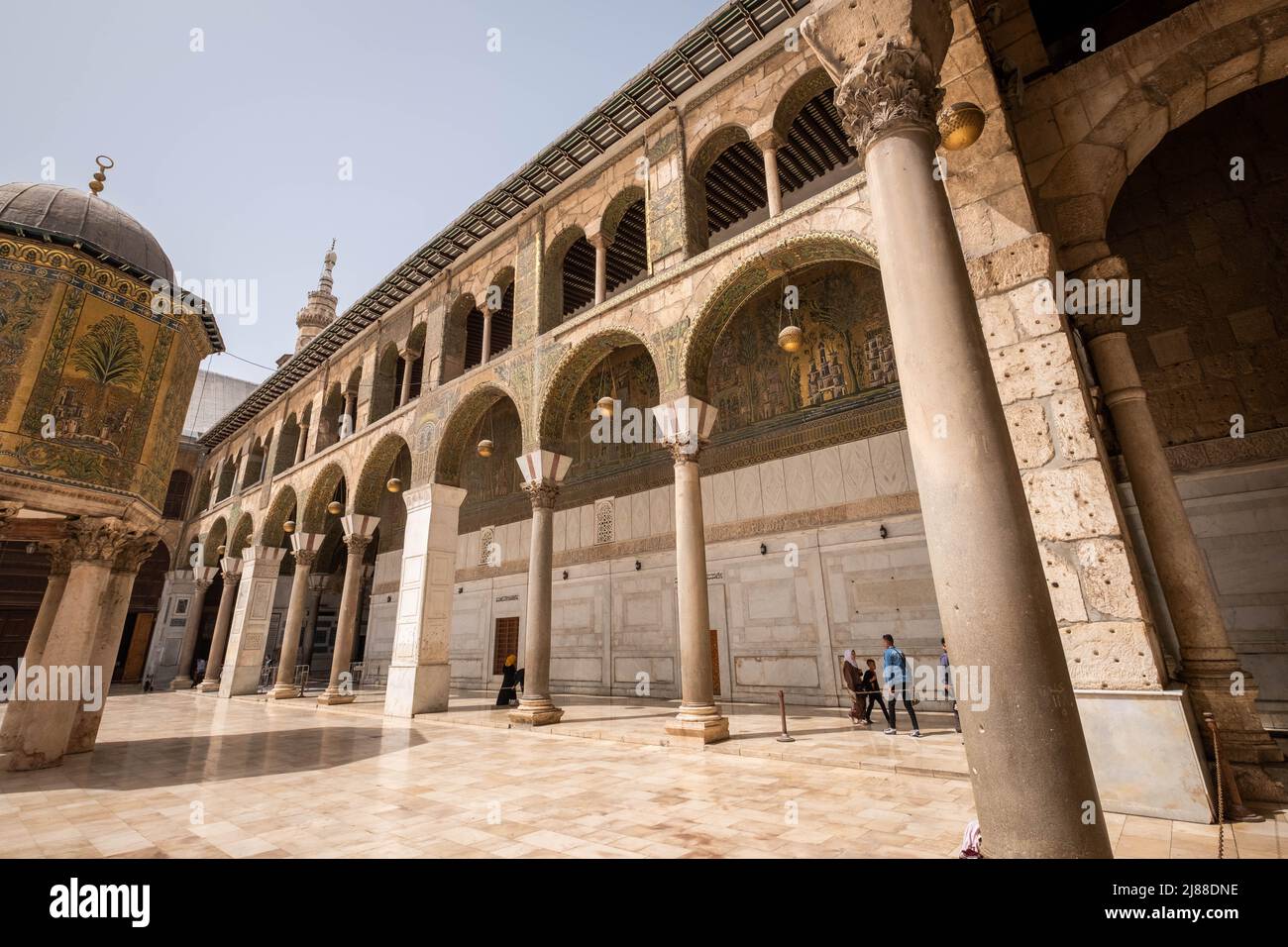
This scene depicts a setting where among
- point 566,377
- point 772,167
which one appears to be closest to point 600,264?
point 566,377

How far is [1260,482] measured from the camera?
6.56 metres

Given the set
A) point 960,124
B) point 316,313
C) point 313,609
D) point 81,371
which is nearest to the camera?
point 960,124

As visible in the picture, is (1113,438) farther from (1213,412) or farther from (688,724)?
(688,724)

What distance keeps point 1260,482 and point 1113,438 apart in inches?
127

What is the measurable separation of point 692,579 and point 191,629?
19.7 meters

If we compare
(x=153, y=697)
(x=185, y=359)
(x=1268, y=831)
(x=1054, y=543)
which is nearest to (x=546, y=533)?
(x=185, y=359)

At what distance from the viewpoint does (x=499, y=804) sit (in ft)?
13.8

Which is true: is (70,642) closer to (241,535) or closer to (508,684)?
(508,684)

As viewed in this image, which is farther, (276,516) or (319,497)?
(276,516)

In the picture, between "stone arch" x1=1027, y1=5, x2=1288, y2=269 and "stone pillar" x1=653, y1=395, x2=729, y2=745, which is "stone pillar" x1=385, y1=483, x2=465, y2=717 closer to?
"stone pillar" x1=653, y1=395, x2=729, y2=745

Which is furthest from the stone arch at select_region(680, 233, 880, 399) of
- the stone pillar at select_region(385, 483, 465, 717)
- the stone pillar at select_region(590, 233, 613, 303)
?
the stone pillar at select_region(385, 483, 465, 717)

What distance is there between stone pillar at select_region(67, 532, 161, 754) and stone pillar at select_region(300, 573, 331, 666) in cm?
1580

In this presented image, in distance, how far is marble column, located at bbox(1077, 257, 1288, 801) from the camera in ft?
13.1

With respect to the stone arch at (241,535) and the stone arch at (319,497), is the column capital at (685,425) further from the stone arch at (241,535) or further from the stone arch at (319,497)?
the stone arch at (241,535)
